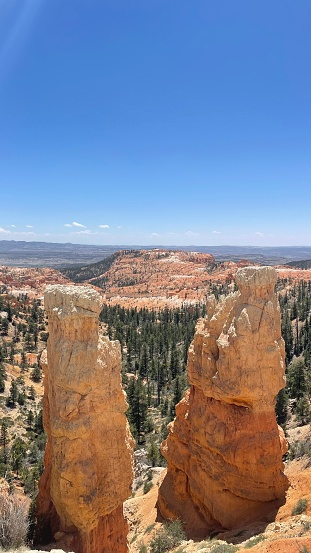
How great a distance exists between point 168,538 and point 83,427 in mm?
8926

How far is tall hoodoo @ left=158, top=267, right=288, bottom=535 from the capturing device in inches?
685

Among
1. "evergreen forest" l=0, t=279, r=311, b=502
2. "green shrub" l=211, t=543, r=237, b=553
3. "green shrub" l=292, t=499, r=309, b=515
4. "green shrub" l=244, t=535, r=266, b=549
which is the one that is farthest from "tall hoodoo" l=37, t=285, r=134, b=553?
"evergreen forest" l=0, t=279, r=311, b=502

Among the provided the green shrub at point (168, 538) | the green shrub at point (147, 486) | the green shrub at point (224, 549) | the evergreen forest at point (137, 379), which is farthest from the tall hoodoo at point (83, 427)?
the evergreen forest at point (137, 379)

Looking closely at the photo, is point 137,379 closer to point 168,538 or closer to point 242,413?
point 168,538

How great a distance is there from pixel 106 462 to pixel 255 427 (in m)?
7.84

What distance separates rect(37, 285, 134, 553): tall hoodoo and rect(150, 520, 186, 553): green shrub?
405cm

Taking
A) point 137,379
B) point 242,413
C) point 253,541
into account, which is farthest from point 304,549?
point 137,379

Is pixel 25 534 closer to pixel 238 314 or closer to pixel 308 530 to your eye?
pixel 308 530

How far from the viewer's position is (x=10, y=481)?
90.7 feet

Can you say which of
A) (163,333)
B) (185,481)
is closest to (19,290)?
(163,333)

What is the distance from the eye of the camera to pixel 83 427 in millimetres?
12469

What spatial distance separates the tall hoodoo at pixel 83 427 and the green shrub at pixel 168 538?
405 centimetres

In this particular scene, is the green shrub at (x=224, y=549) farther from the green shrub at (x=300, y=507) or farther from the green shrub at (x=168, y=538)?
the green shrub at (x=168, y=538)

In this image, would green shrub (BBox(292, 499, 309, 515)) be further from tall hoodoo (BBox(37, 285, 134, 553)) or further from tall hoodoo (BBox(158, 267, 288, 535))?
tall hoodoo (BBox(37, 285, 134, 553))
